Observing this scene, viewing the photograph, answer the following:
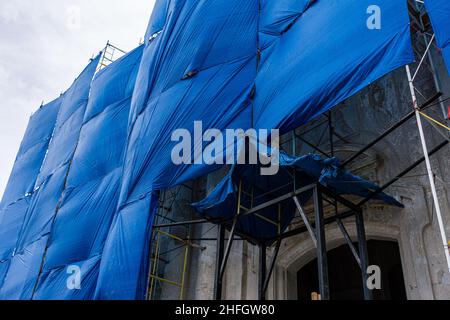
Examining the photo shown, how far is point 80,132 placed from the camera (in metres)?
14.4

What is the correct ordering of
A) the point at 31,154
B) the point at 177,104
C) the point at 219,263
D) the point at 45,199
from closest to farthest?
the point at 219,263 < the point at 177,104 < the point at 45,199 < the point at 31,154

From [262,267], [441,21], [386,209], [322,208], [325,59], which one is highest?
[325,59]

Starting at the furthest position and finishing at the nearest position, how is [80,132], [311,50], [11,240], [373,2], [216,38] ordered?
[11,240], [80,132], [216,38], [311,50], [373,2]

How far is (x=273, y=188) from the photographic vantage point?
28.7ft

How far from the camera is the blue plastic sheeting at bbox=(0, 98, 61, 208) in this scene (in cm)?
1738

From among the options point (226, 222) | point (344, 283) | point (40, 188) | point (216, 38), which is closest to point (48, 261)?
point (40, 188)

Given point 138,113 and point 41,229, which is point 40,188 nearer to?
point 41,229

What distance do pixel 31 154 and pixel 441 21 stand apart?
15605mm

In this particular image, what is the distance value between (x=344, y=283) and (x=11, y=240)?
10378 millimetres

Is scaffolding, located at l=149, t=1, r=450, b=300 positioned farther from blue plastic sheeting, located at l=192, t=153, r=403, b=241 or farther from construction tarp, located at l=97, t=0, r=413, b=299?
construction tarp, located at l=97, t=0, r=413, b=299

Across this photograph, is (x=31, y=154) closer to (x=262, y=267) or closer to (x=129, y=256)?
(x=129, y=256)

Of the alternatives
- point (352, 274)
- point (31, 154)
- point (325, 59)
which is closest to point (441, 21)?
point (325, 59)

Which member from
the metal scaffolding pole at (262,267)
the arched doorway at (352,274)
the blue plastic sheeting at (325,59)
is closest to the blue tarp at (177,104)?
the blue plastic sheeting at (325,59)

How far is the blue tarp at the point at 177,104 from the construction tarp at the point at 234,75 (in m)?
0.02
